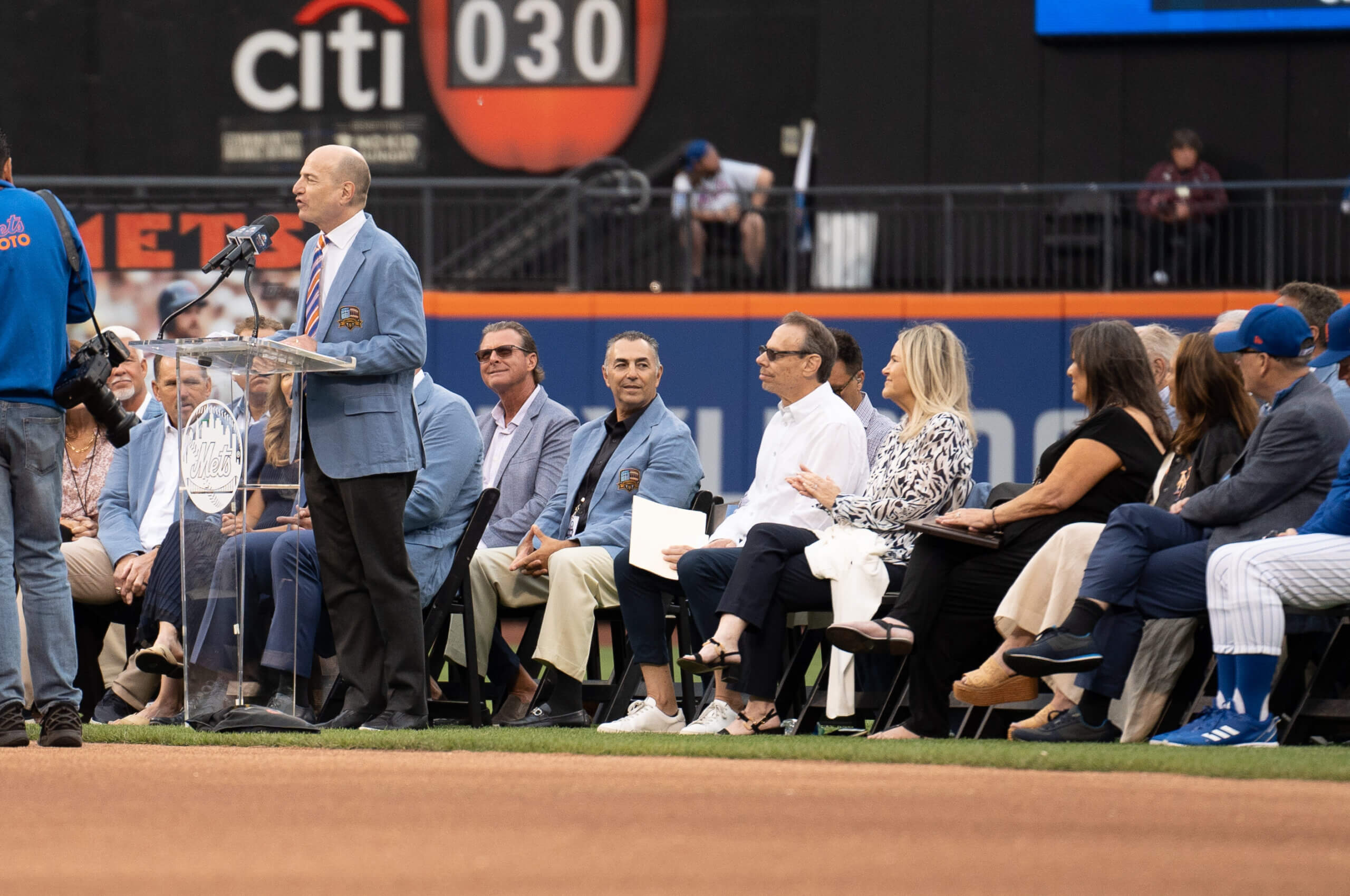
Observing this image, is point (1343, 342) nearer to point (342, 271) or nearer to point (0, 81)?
point (342, 271)

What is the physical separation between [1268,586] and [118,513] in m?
4.51

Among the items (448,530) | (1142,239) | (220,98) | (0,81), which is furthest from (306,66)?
(448,530)

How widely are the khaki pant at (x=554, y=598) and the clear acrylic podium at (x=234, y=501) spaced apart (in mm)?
1155

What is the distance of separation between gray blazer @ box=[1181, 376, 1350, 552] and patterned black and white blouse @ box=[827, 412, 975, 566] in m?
0.83

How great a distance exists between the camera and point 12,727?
545 centimetres

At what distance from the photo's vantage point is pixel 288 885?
3.23 meters

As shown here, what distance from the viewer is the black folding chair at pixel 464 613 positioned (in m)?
6.78

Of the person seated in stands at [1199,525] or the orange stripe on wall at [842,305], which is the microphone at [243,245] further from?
the orange stripe on wall at [842,305]

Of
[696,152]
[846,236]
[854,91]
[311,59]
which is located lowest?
[846,236]

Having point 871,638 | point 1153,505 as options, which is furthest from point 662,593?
point 1153,505

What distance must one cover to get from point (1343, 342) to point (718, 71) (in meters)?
10.5

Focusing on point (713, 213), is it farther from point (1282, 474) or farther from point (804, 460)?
point (1282, 474)

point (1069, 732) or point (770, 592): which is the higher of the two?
point (770, 592)

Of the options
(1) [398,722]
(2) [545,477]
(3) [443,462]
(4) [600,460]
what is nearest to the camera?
(1) [398,722]
